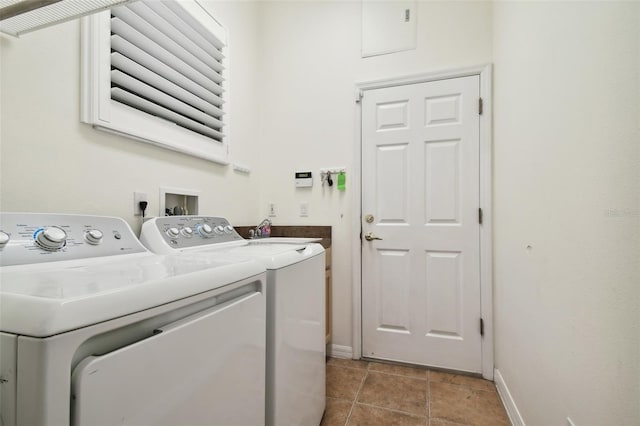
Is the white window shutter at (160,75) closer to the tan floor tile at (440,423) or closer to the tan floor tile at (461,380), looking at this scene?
the tan floor tile at (440,423)

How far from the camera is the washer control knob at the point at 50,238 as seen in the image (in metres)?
0.88

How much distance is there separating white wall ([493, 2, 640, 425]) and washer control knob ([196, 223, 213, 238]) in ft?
4.86

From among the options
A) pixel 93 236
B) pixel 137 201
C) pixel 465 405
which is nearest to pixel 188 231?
pixel 137 201

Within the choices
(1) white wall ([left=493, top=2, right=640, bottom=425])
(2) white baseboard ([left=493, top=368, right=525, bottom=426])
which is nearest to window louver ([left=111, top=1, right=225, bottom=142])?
(1) white wall ([left=493, top=2, right=640, bottom=425])

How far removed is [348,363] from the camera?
2.17 metres

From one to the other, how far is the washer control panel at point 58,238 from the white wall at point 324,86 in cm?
142

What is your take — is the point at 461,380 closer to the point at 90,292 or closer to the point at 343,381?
the point at 343,381

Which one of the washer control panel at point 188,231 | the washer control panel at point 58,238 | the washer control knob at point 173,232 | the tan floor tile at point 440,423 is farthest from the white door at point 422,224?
the washer control panel at point 58,238

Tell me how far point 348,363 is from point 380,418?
0.62m

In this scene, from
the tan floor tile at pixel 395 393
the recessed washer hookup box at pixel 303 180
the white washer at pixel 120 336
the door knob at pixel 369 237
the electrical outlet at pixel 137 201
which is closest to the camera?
the white washer at pixel 120 336

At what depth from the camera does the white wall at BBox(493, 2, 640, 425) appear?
69cm

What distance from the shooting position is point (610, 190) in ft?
2.44

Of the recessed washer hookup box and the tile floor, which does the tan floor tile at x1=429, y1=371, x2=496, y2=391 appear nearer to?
the tile floor

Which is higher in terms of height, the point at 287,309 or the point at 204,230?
the point at 204,230
